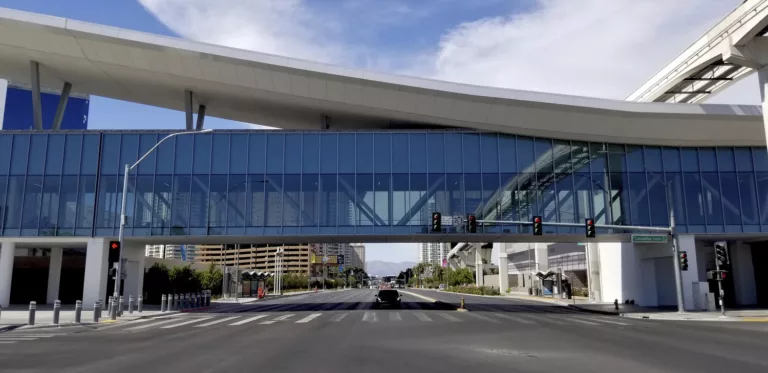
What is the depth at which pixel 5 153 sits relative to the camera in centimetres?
3828

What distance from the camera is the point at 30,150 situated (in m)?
38.2

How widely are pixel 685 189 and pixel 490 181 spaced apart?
1328cm

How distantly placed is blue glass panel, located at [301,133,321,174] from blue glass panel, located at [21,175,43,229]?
17.1 meters

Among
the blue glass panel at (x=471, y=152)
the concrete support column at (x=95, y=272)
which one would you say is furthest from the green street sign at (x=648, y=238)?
the concrete support column at (x=95, y=272)

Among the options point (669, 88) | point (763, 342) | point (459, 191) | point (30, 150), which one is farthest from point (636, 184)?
point (30, 150)

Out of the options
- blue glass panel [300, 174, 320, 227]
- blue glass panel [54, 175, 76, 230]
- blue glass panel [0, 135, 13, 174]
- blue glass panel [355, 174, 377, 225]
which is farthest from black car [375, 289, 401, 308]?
blue glass panel [0, 135, 13, 174]

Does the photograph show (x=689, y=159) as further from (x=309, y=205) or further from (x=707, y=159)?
(x=309, y=205)

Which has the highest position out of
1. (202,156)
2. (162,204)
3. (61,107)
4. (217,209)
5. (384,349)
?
(61,107)

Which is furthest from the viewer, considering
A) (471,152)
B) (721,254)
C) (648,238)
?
(471,152)

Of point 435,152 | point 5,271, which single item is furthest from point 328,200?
point 5,271

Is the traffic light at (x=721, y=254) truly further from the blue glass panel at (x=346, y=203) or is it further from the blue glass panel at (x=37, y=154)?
the blue glass panel at (x=37, y=154)

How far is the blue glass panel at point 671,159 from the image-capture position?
128ft

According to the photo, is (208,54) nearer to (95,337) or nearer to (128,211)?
(128,211)

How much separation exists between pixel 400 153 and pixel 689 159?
19.6m
